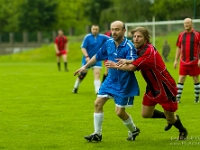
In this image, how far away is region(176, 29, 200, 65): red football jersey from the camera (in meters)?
14.3

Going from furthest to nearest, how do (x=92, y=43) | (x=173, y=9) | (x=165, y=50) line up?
1. (x=173, y=9)
2. (x=165, y=50)
3. (x=92, y=43)

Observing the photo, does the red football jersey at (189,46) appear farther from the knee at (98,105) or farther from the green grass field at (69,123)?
the knee at (98,105)

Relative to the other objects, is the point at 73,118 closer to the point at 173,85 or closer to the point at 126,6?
the point at 173,85

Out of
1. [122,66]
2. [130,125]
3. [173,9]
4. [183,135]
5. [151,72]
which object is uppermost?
[173,9]

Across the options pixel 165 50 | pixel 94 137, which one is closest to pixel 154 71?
pixel 94 137

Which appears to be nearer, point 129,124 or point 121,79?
point 121,79

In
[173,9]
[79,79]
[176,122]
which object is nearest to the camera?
[176,122]

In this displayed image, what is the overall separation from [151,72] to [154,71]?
0.16ft

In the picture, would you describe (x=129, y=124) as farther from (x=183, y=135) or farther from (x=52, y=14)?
(x=52, y=14)

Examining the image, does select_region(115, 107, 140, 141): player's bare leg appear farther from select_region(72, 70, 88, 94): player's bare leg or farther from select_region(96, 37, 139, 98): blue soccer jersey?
select_region(72, 70, 88, 94): player's bare leg

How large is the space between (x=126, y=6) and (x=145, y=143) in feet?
130

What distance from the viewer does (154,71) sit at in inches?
350

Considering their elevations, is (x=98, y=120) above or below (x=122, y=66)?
below

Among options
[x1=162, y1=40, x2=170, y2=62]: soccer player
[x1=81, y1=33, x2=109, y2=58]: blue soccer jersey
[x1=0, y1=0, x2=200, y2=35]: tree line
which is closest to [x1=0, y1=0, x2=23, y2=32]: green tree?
[x1=0, y1=0, x2=200, y2=35]: tree line
